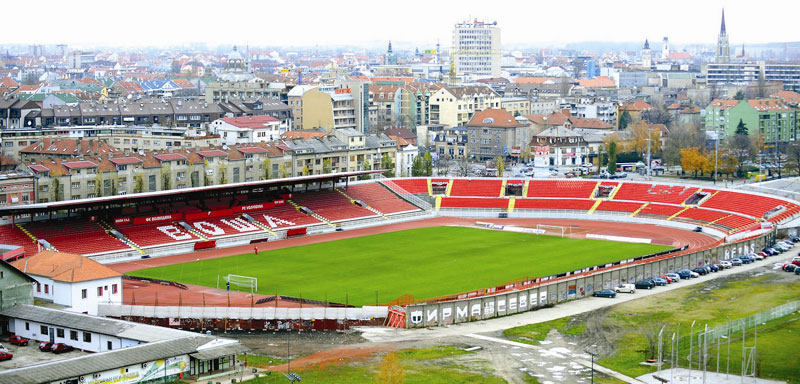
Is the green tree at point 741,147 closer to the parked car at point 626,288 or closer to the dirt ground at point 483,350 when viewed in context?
the parked car at point 626,288

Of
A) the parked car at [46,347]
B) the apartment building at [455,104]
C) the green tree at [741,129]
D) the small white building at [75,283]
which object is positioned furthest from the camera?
the apartment building at [455,104]

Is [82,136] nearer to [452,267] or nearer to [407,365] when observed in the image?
[452,267]

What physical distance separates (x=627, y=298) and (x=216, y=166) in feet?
150

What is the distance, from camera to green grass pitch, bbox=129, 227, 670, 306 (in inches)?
2422

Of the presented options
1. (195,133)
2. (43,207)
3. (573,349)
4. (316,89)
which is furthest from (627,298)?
(316,89)

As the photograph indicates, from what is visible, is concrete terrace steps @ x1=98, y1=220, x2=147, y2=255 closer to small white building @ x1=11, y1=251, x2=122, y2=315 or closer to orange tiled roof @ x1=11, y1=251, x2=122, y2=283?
orange tiled roof @ x1=11, y1=251, x2=122, y2=283

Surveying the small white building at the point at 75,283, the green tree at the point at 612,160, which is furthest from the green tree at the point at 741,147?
the small white building at the point at 75,283

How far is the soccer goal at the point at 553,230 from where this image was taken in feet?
271

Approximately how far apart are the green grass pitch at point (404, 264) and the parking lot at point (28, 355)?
15489mm

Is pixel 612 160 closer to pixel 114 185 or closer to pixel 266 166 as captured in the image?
pixel 266 166

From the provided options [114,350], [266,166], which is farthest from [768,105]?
[114,350]

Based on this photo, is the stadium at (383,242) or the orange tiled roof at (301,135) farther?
the orange tiled roof at (301,135)

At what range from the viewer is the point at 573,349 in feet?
156

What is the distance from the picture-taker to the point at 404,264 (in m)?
69.4
